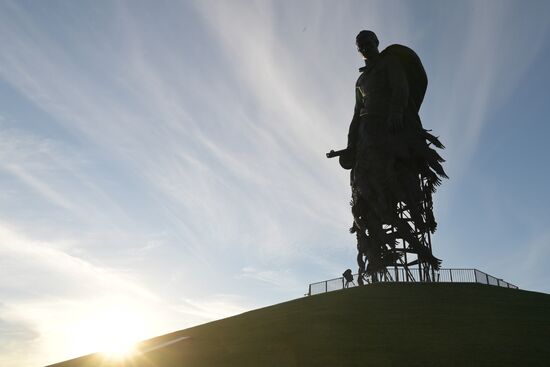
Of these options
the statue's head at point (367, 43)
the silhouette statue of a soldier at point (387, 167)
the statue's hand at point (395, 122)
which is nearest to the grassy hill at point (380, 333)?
the silhouette statue of a soldier at point (387, 167)

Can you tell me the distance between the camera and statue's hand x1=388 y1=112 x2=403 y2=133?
2864cm

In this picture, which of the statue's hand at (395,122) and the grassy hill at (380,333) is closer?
the grassy hill at (380,333)

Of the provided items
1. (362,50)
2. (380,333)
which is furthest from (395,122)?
(380,333)

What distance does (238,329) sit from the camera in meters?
19.1

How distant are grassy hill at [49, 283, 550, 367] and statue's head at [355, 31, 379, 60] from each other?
49.0 feet

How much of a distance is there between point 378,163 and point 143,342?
14.9m

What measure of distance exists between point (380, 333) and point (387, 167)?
13.0m

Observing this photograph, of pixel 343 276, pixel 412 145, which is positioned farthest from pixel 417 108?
pixel 343 276

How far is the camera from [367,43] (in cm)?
3111

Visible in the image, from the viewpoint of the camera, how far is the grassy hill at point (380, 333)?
48.4 feet

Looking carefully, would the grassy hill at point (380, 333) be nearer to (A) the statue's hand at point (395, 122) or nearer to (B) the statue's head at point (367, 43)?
(A) the statue's hand at point (395, 122)

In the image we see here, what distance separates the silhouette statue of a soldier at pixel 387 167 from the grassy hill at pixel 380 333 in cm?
609

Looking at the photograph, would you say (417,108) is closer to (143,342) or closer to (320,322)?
(320,322)

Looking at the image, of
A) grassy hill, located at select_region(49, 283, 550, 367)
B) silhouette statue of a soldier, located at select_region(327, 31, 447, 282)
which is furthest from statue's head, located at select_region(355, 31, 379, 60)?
grassy hill, located at select_region(49, 283, 550, 367)
